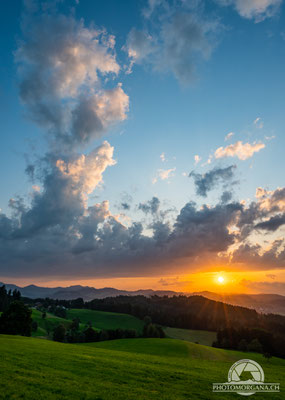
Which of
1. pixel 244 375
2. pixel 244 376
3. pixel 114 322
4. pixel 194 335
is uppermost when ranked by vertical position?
pixel 244 376

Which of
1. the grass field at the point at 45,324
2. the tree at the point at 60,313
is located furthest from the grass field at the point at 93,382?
the tree at the point at 60,313

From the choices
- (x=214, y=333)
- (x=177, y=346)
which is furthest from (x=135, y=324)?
(x=177, y=346)

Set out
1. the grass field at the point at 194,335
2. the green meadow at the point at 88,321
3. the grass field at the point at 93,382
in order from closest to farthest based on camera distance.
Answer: the grass field at the point at 93,382, the grass field at the point at 194,335, the green meadow at the point at 88,321

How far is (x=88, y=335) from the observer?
126 m

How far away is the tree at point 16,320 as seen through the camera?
8206 centimetres

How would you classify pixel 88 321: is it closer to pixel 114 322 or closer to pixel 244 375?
pixel 114 322

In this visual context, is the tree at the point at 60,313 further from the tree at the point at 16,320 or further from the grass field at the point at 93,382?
the grass field at the point at 93,382

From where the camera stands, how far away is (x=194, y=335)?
15325 centimetres

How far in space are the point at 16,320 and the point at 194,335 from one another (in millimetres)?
111260

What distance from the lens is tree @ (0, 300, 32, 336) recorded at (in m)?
82.1

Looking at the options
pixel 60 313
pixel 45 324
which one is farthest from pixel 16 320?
pixel 60 313

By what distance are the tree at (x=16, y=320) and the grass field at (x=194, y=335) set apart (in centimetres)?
9063

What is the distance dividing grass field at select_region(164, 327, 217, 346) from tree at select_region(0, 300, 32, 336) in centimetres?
9063

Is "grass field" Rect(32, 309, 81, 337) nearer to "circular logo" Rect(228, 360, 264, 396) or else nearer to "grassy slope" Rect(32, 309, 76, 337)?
"grassy slope" Rect(32, 309, 76, 337)
